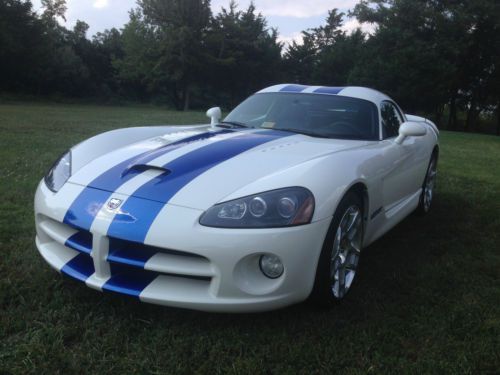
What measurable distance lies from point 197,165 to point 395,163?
1516 mm

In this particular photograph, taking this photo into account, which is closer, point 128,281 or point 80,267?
point 128,281

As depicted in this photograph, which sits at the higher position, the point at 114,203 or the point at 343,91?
the point at 343,91

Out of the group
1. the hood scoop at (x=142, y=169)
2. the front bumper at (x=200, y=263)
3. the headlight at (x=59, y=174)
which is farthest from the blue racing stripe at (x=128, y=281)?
the headlight at (x=59, y=174)

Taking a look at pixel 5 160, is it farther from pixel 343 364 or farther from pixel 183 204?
pixel 343 364

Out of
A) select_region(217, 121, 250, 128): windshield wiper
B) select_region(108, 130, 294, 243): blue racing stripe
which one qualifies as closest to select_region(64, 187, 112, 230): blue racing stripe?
select_region(108, 130, 294, 243): blue racing stripe

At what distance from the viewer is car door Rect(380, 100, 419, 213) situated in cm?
312

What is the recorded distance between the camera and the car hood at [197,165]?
2205mm

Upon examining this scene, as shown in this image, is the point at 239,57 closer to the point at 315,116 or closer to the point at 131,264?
the point at 315,116

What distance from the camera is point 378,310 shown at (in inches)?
96.6

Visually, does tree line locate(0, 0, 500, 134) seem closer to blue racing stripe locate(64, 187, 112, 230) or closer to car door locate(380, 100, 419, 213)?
car door locate(380, 100, 419, 213)

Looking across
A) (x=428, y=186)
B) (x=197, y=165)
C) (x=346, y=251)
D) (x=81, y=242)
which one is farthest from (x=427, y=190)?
(x=81, y=242)

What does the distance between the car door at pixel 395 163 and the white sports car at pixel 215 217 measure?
0.12 metres

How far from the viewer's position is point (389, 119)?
383cm

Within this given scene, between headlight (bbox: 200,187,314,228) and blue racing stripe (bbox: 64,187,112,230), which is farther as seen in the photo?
blue racing stripe (bbox: 64,187,112,230)
